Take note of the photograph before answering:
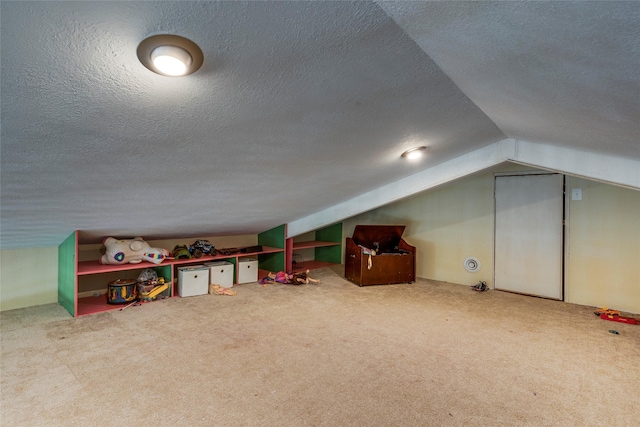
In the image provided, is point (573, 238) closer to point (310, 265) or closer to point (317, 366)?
point (317, 366)

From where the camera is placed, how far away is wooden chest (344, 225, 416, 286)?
4230 mm

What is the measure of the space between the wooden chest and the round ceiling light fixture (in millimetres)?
1687

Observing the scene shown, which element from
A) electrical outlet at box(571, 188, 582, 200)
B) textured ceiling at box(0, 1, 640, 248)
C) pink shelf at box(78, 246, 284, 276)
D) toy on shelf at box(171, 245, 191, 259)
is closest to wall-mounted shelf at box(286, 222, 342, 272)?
pink shelf at box(78, 246, 284, 276)

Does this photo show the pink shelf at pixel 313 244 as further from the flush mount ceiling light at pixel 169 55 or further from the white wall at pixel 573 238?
the flush mount ceiling light at pixel 169 55

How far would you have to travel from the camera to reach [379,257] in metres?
4.25

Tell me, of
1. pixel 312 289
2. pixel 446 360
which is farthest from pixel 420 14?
pixel 312 289

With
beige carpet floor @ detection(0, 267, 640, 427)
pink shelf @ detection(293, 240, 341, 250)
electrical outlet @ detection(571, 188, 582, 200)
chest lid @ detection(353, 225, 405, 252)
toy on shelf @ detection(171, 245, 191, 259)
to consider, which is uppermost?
electrical outlet @ detection(571, 188, 582, 200)

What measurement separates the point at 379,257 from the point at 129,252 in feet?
9.69

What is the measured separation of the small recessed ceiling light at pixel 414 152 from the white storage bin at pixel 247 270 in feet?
8.34

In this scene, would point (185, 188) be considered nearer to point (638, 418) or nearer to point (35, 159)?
point (35, 159)

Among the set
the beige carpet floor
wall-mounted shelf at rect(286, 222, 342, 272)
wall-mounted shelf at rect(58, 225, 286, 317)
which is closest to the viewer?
the beige carpet floor

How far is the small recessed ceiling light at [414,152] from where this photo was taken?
2763mm

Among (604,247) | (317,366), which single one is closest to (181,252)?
(317,366)

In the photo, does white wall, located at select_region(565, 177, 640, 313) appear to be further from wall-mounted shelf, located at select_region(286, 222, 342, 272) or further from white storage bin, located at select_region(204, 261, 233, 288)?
white storage bin, located at select_region(204, 261, 233, 288)
